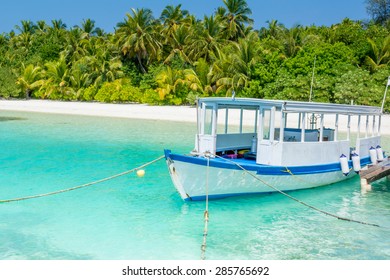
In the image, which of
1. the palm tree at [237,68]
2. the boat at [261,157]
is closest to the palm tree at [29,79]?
the palm tree at [237,68]

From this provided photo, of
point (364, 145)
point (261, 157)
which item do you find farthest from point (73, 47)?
point (261, 157)

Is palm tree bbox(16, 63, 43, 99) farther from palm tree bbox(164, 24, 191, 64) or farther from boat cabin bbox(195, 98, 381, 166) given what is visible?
boat cabin bbox(195, 98, 381, 166)

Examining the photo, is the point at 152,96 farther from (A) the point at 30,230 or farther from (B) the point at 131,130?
(A) the point at 30,230

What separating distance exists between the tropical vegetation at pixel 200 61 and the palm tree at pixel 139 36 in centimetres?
9

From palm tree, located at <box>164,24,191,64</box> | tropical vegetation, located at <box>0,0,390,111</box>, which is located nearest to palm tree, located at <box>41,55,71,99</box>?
tropical vegetation, located at <box>0,0,390,111</box>

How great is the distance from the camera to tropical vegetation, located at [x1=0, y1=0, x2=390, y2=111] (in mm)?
31750

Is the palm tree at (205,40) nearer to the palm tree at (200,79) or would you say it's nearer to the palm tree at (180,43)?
the palm tree at (180,43)

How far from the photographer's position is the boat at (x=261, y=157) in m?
9.77

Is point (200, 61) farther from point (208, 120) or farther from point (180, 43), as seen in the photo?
point (208, 120)

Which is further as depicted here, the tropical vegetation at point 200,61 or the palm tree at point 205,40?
the palm tree at point 205,40

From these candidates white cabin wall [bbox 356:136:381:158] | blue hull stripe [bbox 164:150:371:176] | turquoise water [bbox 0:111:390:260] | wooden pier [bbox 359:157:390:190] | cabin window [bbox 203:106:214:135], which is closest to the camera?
turquoise water [bbox 0:111:390:260]

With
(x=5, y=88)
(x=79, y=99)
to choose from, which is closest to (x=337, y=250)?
(x=79, y=99)

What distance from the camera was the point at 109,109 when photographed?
3641cm

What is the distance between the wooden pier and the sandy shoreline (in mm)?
16901
